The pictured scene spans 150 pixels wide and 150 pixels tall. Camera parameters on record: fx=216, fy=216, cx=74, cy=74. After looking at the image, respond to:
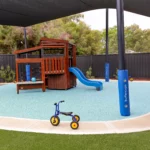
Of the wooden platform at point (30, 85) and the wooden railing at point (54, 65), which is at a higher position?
the wooden railing at point (54, 65)

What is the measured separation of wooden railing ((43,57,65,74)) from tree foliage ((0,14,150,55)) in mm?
10252

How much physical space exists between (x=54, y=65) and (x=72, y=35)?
14758 mm

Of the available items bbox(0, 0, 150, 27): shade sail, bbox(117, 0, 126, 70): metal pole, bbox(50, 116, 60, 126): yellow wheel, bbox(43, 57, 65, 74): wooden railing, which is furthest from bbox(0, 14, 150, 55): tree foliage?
bbox(50, 116, 60, 126): yellow wheel

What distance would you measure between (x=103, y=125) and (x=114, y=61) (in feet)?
35.7

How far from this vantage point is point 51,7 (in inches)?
335

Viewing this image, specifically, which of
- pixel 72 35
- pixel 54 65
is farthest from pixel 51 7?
pixel 72 35

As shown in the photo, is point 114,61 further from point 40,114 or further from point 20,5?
point 40,114

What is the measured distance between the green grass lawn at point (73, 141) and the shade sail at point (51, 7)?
5512mm

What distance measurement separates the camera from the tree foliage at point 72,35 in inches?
760

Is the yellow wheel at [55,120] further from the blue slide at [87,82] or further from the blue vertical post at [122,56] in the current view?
the blue slide at [87,82]

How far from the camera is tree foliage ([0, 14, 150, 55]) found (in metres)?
19.3

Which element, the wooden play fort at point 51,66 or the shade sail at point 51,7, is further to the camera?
the wooden play fort at point 51,66

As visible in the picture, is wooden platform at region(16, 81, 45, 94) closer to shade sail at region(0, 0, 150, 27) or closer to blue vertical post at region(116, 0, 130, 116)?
shade sail at region(0, 0, 150, 27)

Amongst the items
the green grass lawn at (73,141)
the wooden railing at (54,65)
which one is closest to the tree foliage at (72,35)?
the wooden railing at (54,65)
